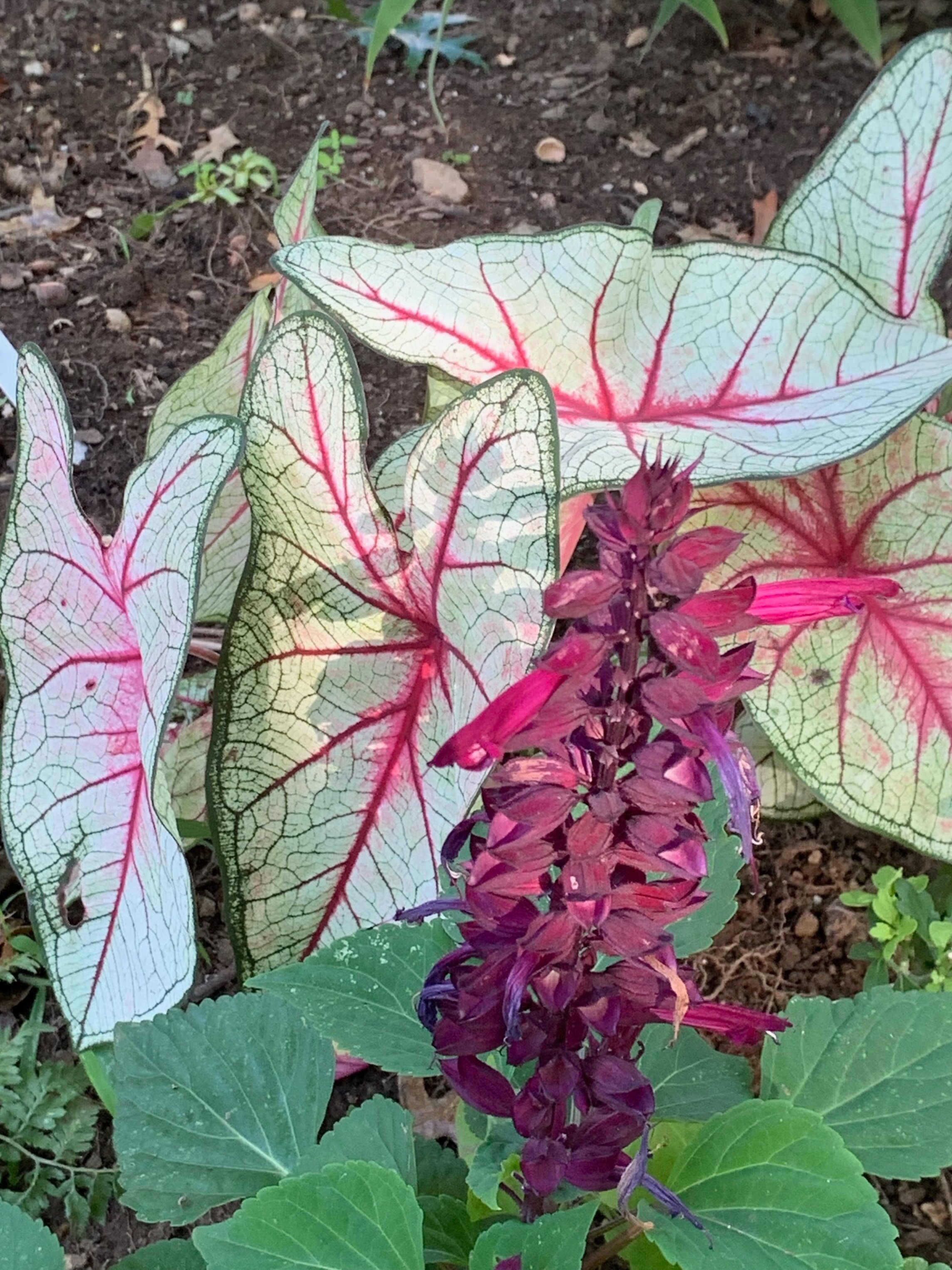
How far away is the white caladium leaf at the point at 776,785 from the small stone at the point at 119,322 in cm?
132

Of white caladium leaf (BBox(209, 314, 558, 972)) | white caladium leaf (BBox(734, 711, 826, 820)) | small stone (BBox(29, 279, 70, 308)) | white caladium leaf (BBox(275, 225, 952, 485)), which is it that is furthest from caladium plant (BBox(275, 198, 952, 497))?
small stone (BBox(29, 279, 70, 308))

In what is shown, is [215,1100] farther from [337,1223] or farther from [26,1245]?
[337,1223]

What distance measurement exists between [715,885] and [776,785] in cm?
45

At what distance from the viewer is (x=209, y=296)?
2.02 meters

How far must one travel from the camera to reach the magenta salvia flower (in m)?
0.55

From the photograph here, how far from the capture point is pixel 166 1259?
0.88m

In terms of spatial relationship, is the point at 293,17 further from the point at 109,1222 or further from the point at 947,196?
the point at 109,1222

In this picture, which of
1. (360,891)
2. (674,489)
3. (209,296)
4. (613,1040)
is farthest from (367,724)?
(209,296)

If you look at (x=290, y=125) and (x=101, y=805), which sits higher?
(x=290, y=125)

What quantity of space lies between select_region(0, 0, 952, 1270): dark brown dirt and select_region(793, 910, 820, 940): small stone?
979 mm

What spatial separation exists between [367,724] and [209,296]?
51.7 inches

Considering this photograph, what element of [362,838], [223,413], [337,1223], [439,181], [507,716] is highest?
[439,181]

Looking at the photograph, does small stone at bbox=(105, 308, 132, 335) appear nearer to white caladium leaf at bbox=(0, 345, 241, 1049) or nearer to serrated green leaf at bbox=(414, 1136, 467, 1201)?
white caladium leaf at bbox=(0, 345, 241, 1049)

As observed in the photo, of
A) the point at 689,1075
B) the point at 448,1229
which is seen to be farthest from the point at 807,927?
the point at 448,1229
